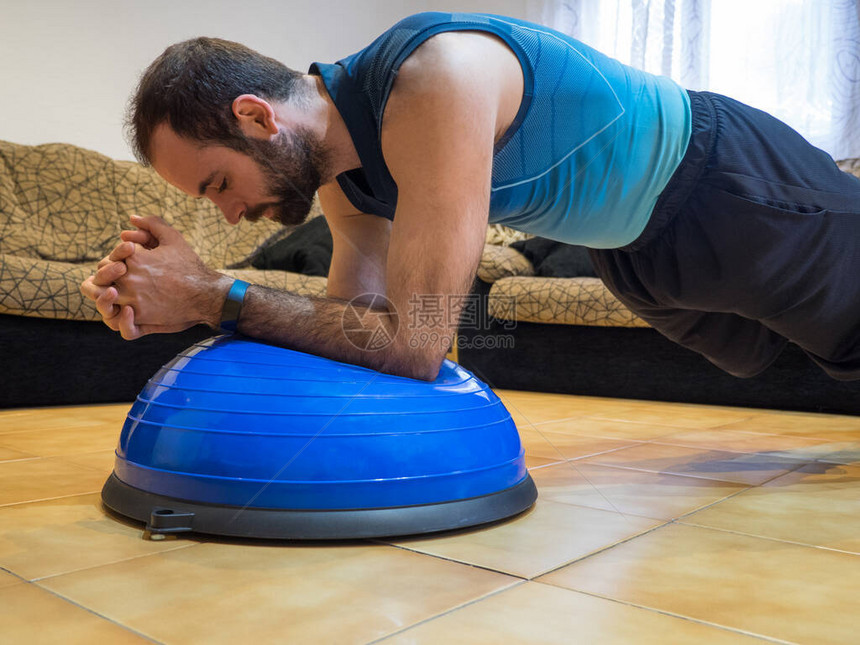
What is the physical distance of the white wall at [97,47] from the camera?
2.99m

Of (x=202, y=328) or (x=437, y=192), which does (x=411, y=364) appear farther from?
(x=202, y=328)


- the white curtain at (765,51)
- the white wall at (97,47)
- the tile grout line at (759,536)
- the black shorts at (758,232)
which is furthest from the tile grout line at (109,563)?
the white curtain at (765,51)

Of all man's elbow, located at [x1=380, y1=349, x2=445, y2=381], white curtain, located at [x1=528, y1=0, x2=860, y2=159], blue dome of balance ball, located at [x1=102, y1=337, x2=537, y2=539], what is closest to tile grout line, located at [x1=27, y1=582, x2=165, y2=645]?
blue dome of balance ball, located at [x1=102, y1=337, x2=537, y2=539]

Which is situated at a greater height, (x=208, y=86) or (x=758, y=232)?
(x=208, y=86)

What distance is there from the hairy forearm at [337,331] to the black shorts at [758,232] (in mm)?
508

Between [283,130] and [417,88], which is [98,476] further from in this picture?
[417,88]

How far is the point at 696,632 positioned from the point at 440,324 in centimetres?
48

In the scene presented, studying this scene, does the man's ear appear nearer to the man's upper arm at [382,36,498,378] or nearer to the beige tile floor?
the man's upper arm at [382,36,498,378]

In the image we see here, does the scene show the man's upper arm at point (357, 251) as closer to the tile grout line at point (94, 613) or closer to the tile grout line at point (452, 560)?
the tile grout line at point (452, 560)

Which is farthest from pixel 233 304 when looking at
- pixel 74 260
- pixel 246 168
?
pixel 74 260

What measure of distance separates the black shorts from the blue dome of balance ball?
1.67 ft

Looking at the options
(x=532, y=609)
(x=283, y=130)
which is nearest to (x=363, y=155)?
(x=283, y=130)

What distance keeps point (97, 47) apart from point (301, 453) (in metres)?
3.02

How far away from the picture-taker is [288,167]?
3.71ft
